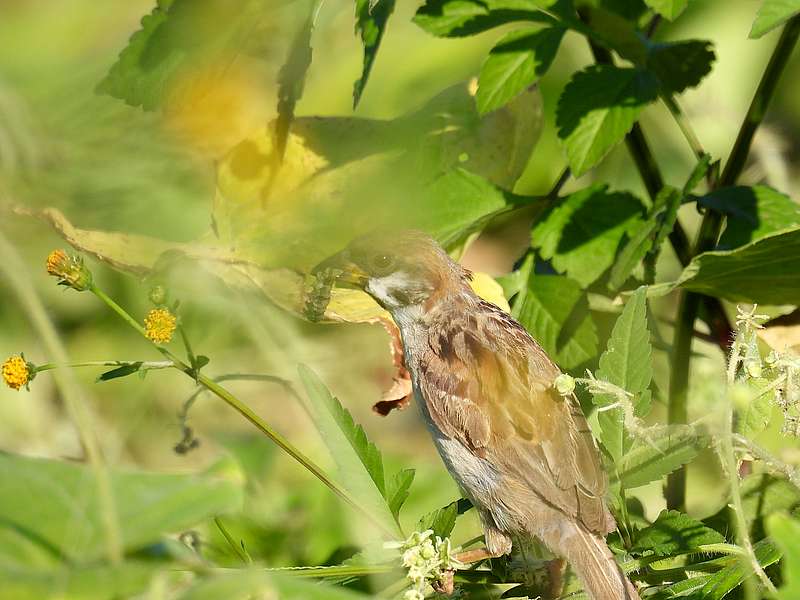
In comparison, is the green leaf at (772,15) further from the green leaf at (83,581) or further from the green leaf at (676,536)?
the green leaf at (83,581)

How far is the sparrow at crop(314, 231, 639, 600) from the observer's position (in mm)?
2689

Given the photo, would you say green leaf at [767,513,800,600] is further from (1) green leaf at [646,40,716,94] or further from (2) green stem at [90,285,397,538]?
(1) green leaf at [646,40,716,94]

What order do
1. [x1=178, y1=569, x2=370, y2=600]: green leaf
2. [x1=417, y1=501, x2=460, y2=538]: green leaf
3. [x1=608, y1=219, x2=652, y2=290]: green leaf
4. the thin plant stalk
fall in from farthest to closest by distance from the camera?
1. [x1=608, y1=219, x2=652, y2=290]: green leaf
2. [x1=417, y1=501, x2=460, y2=538]: green leaf
3. the thin plant stalk
4. [x1=178, y1=569, x2=370, y2=600]: green leaf

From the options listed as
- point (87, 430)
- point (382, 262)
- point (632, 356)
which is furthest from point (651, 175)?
point (87, 430)

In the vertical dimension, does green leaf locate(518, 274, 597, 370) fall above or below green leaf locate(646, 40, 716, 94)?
below

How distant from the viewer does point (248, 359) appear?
15.0ft

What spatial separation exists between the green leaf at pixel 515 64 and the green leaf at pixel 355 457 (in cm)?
93

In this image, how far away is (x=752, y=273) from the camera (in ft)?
9.49

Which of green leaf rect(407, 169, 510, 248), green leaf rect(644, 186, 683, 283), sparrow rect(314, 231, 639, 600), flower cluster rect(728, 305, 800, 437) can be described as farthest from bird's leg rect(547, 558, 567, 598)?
green leaf rect(407, 169, 510, 248)

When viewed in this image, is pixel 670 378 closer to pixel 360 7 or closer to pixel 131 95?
pixel 360 7

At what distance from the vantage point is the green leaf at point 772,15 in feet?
7.61

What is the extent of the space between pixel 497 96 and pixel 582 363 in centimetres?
79

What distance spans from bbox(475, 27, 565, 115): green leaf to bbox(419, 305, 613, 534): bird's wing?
0.66 metres

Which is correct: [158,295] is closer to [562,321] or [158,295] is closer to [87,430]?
[87,430]
